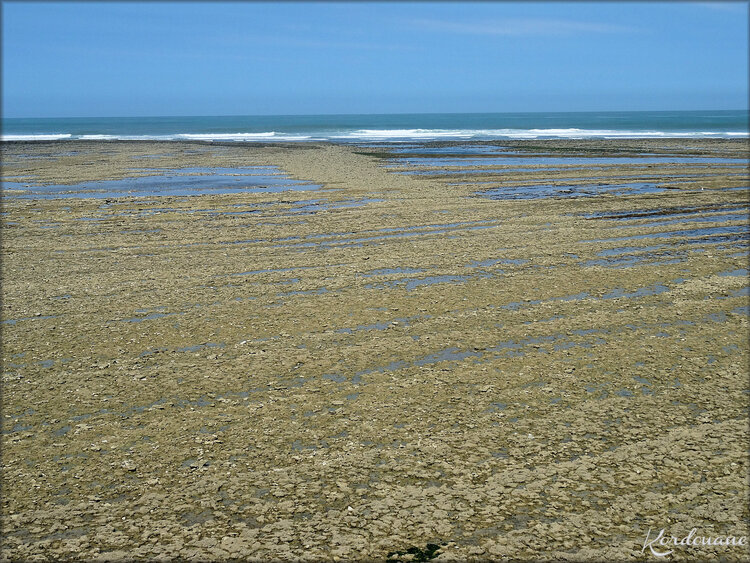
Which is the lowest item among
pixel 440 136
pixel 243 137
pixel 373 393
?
pixel 373 393

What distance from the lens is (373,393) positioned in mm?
6875

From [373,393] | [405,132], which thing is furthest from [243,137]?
[373,393]

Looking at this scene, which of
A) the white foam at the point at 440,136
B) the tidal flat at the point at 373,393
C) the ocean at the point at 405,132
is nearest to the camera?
the tidal flat at the point at 373,393

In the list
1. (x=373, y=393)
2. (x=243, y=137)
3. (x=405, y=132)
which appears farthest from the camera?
(x=405, y=132)

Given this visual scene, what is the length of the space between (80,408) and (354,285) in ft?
18.0

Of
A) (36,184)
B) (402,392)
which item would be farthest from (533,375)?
(36,184)

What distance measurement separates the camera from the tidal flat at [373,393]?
4.76m

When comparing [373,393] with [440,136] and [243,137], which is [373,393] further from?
[243,137]

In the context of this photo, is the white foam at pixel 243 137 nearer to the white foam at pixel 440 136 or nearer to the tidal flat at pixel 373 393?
the white foam at pixel 440 136

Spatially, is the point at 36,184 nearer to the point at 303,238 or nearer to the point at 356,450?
the point at 303,238

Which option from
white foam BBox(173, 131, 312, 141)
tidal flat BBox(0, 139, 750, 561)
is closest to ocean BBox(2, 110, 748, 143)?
white foam BBox(173, 131, 312, 141)

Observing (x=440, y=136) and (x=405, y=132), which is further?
(x=405, y=132)

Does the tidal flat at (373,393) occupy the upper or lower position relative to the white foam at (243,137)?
lower

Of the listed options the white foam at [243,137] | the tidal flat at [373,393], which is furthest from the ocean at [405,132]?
the tidal flat at [373,393]
